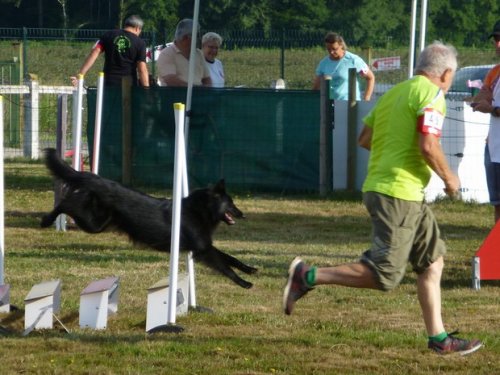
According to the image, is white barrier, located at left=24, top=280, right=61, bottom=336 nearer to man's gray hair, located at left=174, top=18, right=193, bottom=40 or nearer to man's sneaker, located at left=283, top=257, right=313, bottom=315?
man's sneaker, located at left=283, top=257, right=313, bottom=315

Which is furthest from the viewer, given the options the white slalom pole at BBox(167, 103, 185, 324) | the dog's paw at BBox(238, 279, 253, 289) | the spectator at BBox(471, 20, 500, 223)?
the spectator at BBox(471, 20, 500, 223)

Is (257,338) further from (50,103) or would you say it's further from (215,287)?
(50,103)

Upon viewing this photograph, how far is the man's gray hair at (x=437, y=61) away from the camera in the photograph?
5.10m

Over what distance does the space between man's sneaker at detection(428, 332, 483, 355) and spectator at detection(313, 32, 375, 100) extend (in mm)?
7112

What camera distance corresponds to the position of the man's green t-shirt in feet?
16.4

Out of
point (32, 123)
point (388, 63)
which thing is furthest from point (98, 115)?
point (32, 123)

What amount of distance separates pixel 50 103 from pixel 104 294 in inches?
555

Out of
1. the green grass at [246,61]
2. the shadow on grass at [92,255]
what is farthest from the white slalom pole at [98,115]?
the green grass at [246,61]

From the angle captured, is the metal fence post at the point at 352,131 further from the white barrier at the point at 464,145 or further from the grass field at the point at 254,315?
the grass field at the point at 254,315

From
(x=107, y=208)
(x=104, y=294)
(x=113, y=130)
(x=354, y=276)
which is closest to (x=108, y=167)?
(x=113, y=130)

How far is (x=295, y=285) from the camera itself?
537 centimetres

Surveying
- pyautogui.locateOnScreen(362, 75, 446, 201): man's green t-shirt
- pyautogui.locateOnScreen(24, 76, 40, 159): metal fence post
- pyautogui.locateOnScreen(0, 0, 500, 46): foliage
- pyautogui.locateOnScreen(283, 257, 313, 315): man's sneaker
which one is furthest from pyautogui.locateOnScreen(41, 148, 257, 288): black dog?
pyautogui.locateOnScreen(0, 0, 500, 46): foliage

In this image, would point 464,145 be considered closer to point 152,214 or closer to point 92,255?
point 92,255

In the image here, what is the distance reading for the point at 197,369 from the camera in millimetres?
5027
